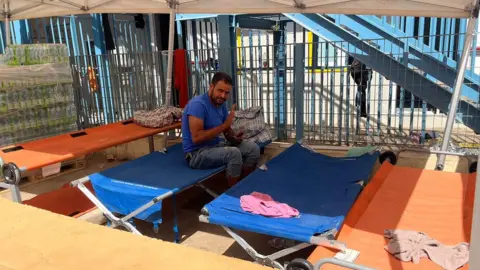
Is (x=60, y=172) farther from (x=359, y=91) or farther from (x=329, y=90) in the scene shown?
(x=359, y=91)

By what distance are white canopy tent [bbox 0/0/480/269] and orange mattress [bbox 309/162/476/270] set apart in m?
0.56

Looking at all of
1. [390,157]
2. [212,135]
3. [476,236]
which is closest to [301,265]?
[476,236]

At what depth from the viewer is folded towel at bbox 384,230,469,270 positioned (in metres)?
2.39

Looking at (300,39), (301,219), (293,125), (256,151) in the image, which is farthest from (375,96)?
(300,39)

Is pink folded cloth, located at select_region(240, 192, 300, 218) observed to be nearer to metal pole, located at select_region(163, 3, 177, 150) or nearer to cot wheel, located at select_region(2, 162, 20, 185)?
cot wheel, located at select_region(2, 162, 20, 185)

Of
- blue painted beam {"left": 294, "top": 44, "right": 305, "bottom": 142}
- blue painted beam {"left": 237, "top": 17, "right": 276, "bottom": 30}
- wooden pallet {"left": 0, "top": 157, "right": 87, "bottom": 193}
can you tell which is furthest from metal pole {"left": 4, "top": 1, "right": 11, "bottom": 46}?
blue painted beam {"left": 294, "top": 44, "right": 305, "bottom": 142}

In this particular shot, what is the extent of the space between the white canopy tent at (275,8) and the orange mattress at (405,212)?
0.56 metres

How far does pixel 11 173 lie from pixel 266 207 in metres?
2.40

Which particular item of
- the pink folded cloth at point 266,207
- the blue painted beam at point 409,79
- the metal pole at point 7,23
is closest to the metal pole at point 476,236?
the pink folded cloth at point 266,207

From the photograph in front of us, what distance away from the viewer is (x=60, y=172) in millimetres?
5914

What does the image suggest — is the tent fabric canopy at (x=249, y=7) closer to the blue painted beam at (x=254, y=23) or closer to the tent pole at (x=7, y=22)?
the tent pole at (x=7, y=22)

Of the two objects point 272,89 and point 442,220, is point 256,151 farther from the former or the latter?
point 442,220

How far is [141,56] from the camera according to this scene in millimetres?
6383

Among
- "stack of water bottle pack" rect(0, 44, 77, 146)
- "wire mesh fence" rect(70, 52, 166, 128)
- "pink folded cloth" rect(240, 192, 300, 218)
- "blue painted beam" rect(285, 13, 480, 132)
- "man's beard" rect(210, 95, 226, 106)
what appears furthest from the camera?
"wire mesh fence" rect(70, 52, 166, 128)
